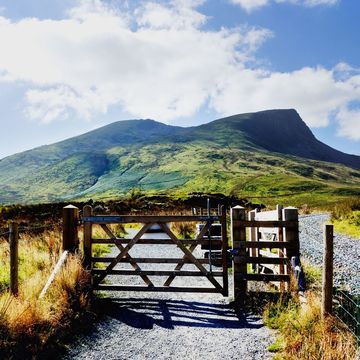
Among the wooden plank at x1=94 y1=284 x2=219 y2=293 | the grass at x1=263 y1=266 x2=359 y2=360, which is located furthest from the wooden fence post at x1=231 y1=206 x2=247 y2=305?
the grass at x1=263 y1=266 x2=359 y2=360

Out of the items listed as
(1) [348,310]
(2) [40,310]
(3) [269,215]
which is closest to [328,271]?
(1) [348,310]

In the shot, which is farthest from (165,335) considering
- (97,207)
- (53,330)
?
(97,207)

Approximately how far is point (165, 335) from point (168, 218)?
118 inches

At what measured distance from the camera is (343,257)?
14.9 m

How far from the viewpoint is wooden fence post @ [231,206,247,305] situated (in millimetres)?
9281

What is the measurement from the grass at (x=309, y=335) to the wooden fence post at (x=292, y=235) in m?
1.39

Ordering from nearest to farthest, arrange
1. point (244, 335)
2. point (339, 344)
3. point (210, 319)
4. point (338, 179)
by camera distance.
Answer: point (339, 344)
point (244, 335)
point (210, 319)
point (338, 179)

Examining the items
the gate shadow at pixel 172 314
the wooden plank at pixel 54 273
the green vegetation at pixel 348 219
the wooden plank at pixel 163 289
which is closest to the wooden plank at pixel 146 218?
the wooden plank at pixel 54 273

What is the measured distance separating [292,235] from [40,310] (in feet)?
18.6

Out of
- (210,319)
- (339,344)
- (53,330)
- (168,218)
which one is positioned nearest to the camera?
(339,344)

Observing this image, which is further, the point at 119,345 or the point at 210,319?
the point at 210,319

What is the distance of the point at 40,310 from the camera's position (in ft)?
22.9

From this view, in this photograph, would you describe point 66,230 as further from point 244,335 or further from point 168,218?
point 244,335

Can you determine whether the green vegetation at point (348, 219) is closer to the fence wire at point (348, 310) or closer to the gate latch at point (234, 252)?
the fence wire at point (348, 310)
